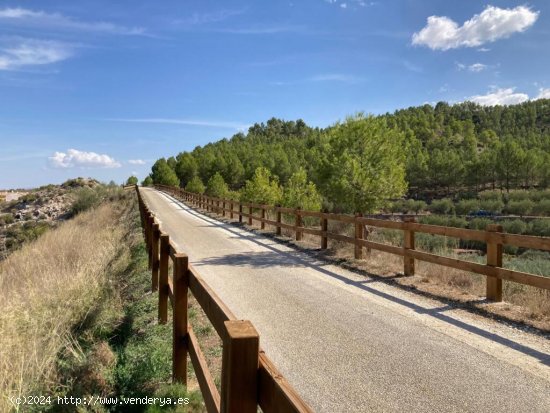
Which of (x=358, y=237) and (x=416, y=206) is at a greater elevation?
(x=358, y=237)

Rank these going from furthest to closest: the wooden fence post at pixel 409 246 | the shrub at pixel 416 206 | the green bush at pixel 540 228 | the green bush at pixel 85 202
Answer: the shrub at pixel 416 206
the green bush at pixel 540 228
the green bush at pixel 85 202
the wooden fence post at pixel 409 246

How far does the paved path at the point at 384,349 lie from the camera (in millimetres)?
4055

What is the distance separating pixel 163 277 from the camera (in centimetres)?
613

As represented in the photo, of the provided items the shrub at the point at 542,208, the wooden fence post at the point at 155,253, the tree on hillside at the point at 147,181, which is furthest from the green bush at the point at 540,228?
the tree on hillside at the point at 147,181

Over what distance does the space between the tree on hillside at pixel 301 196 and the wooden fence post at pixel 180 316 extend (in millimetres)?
27877

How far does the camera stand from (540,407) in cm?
384

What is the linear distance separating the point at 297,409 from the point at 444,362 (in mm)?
3913

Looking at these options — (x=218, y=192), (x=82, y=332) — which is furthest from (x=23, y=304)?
(x=218, y=192)

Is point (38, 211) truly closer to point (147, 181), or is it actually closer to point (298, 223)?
point (298, 223)

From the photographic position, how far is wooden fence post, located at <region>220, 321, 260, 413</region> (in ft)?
6.24

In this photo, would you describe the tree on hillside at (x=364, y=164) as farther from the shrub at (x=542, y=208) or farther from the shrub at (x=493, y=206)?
the shrub at (x=493, y=206)

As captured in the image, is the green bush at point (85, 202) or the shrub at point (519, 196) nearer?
the green bush at point (85, 202)

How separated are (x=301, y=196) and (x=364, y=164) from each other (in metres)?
19.8

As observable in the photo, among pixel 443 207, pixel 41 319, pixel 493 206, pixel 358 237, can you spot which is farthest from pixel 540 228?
pixel 41 319
